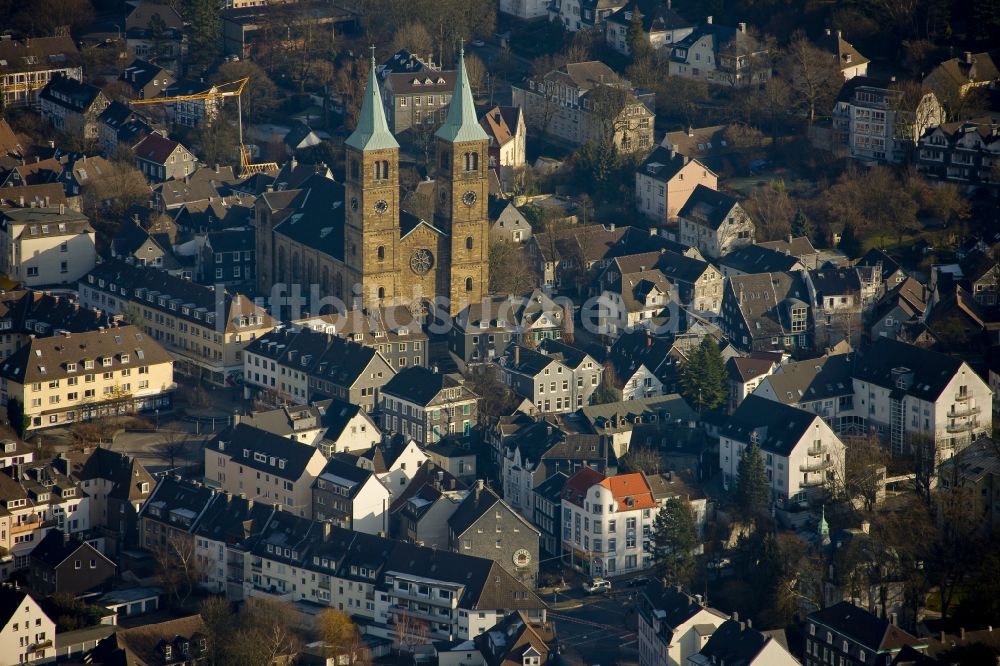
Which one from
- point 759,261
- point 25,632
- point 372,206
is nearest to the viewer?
point 25,632

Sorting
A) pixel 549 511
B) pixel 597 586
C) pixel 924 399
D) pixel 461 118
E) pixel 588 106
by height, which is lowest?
pixel 597 586

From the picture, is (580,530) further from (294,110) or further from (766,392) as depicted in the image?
(294,110)

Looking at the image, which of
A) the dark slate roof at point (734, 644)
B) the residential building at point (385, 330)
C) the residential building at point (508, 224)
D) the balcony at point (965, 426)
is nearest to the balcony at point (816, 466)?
the balcony at point (965, 426)

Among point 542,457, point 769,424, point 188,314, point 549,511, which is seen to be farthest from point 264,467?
point 769,424

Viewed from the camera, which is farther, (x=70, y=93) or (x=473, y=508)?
(x=70, y=93)

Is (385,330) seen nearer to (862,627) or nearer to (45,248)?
(45,248)

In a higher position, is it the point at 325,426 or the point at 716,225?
the point at 716,225
